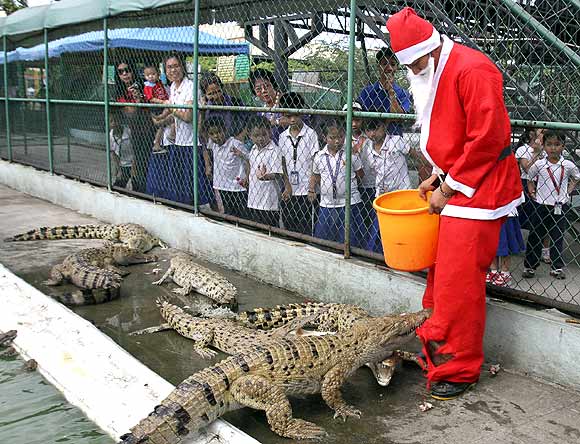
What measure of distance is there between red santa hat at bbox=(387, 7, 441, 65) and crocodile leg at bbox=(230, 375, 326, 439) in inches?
80.8

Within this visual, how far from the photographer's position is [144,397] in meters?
3.66

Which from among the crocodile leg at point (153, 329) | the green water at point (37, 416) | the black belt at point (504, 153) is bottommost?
the green water at point (37, 416)

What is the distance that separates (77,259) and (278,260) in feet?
6.74

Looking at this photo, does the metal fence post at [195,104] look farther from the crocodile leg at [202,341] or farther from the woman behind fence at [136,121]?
the crocodile leg at [202,341]

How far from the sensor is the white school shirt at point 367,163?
17.6ft

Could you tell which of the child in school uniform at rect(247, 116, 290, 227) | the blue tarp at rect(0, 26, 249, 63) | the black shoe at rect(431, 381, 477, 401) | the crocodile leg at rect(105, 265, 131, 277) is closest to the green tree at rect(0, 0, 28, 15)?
the blue tarp at rect(0, 26, 249, 63)

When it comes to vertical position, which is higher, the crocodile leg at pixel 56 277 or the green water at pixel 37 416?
the crocodile leg at pixel 56 277

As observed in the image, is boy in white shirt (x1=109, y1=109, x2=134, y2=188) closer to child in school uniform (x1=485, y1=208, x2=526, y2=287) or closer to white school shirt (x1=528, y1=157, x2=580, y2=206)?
child in school uniform (x1=485, y1=208, x2=526, y2=287)

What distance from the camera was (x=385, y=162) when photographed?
5340 millimetres

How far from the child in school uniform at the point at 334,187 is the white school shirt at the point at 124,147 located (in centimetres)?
365

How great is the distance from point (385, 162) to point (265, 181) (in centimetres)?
148

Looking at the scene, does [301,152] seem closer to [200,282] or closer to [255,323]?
[200,282]

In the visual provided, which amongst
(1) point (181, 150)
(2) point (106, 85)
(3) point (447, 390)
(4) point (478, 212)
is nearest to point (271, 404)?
(3) point (447, 390)

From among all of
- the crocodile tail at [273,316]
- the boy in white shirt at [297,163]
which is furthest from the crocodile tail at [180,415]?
the boy in white shirt at [297,163]
